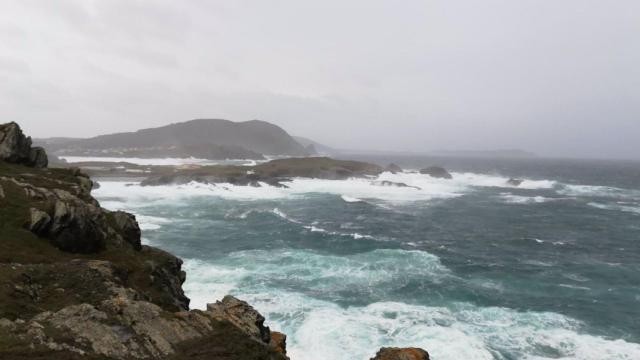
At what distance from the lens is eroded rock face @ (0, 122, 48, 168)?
32.6m

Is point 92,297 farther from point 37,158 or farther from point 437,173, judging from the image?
point 437,173

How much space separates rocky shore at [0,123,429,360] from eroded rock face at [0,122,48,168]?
11.1ft

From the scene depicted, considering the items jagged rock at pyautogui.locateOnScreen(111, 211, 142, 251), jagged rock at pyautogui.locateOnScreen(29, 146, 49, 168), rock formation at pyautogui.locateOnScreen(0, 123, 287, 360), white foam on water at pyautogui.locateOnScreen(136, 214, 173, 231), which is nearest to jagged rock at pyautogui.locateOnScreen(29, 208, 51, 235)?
rock formation at pyautogui.locateOnScreen(0, 123, 287, 360)

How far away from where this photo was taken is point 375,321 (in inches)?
1192

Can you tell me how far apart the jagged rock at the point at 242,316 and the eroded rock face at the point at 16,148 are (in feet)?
71.8

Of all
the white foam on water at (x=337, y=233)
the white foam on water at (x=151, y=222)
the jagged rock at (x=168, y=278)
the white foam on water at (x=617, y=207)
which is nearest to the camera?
the jagged rock at (x=168, y=278)

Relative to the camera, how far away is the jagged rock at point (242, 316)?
18859 mm

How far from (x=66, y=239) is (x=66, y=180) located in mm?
10989

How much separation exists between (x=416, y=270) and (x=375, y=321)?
14070 millimetres

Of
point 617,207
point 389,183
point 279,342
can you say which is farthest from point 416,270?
point 389,183

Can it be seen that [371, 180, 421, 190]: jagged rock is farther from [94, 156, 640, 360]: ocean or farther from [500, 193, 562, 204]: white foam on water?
[94, 156, 640, 360]: ocean

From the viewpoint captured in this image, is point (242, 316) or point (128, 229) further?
point (128, 229)

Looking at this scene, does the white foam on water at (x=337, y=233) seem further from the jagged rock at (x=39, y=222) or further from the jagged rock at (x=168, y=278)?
the jagged rock at (x=39, y=222)

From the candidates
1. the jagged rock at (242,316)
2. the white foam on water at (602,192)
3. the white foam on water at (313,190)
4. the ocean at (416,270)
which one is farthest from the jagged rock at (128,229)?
the white foam on water at (602,192)
